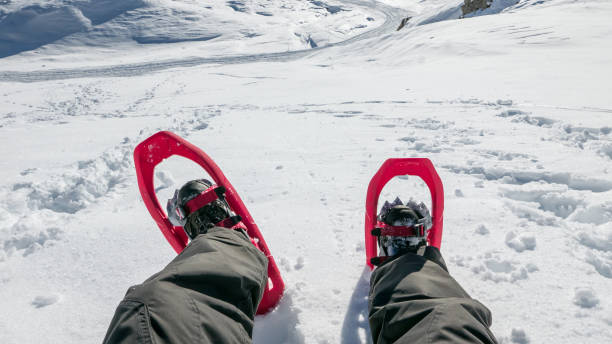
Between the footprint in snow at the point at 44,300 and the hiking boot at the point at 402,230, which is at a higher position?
the hiking boot at the point at 402,230

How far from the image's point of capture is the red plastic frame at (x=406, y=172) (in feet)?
5.78

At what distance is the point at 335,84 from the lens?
6.60 meters

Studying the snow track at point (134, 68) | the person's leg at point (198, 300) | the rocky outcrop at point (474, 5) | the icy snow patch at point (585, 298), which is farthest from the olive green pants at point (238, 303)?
the rocky outcrop at point (474, 5)

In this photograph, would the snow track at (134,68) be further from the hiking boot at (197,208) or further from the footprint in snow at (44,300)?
the footprint in snow at (44,300)

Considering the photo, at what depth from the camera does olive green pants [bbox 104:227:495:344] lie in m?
0.85

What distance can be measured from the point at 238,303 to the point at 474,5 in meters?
17.7

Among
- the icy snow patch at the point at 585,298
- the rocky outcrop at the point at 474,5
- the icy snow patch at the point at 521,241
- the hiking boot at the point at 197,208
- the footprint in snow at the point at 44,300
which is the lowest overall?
the footprint in snow at the point at 44,300

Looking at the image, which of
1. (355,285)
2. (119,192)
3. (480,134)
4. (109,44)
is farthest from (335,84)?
(109,44)

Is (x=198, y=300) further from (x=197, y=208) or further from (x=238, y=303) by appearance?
(x=197, y=208)

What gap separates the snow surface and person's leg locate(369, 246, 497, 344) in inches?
12.2

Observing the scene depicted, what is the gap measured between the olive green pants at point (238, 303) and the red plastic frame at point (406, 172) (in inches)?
19.3

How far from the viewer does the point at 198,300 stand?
3.15ft

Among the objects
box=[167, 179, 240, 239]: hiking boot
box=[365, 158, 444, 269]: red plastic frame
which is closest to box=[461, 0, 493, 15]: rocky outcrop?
box=[365, 158, 444, 269]: red plastic frame

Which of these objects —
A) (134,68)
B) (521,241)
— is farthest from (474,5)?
(521,241)
